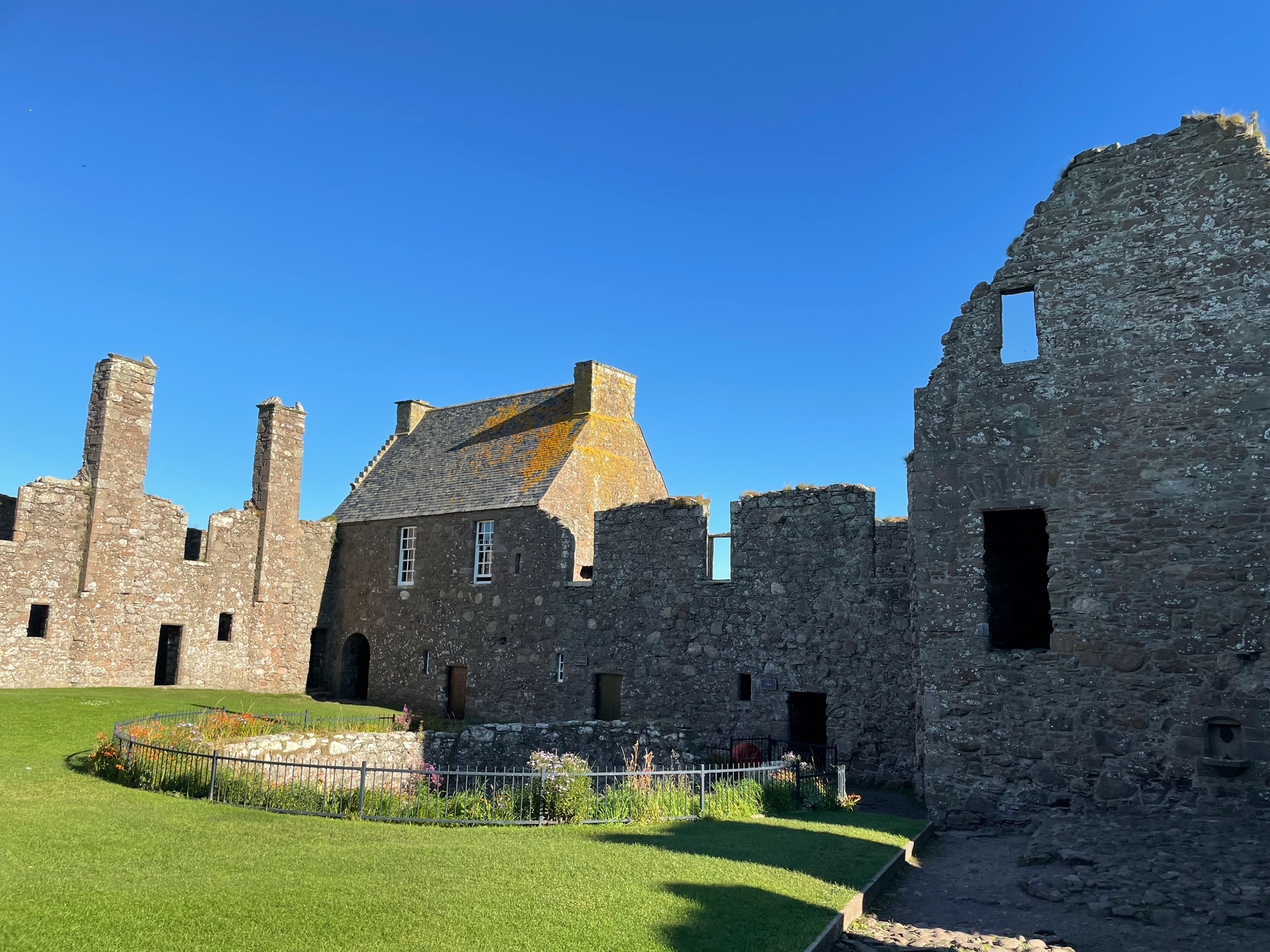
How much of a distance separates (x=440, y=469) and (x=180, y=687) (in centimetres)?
952

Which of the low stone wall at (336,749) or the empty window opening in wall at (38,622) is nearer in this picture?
the low stone wall at (336,749)

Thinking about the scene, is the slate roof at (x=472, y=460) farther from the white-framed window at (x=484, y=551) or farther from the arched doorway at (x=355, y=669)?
the arched doorway at (x=355, y=669)

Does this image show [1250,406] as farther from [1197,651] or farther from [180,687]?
[180,687]

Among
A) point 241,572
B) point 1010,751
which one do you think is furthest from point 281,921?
point 241,572

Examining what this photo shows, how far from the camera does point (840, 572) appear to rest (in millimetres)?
17625

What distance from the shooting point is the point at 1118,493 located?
489 inches

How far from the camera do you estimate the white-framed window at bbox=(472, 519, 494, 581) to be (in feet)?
80.4

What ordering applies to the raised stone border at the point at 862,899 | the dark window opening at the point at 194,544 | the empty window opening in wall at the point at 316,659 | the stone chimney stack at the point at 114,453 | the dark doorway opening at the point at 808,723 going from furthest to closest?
the empty window opening in wall at the point at 316,659 → the dark window opening at the point at 194,544 → the stone chimney stack at the point at 114,453 → the dark doorway opening at the point at 808,723 → the raised stone border at the point at 862,899

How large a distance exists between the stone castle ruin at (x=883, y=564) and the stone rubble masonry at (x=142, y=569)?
80mm

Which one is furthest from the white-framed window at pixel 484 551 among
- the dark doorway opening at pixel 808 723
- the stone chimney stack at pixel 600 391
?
the dark doorway opening at pixel 808 723

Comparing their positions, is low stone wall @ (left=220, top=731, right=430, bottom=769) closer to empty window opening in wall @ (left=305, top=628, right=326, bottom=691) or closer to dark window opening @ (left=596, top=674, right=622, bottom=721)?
dark window opening @ (left=596, top=674, right=622, bottom=721)

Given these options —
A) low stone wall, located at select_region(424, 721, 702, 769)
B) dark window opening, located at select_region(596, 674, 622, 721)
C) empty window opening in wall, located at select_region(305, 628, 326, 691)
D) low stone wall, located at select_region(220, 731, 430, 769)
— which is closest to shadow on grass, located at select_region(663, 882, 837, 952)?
low stone wall, located at select_region(424, 721, 702, 769)

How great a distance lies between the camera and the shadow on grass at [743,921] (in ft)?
22.7

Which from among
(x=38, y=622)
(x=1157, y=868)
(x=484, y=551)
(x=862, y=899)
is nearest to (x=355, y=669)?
(x=484, y=551)
